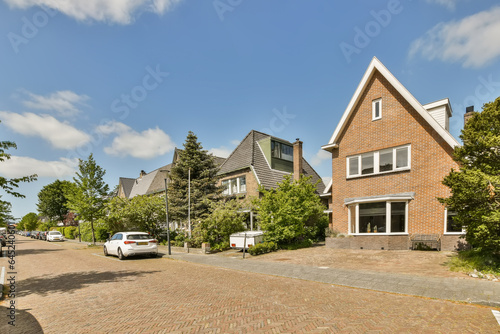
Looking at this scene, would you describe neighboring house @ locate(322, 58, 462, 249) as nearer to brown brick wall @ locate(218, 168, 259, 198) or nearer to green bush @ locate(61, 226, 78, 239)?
brown brick wall @ locate(218, 168, 259, 198)

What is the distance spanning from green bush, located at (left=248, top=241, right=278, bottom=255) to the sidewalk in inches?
137

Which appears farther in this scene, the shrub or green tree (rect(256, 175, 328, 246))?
the shrub

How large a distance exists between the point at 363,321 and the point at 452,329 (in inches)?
63.1

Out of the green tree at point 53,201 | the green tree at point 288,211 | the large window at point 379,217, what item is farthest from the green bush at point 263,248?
the green tree at point 53,201

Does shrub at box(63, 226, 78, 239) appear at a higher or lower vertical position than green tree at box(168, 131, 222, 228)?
lower

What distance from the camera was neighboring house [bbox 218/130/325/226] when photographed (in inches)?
969

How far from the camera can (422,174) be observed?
50.1ft

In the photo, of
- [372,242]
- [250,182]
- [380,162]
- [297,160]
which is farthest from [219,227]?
[380,162]

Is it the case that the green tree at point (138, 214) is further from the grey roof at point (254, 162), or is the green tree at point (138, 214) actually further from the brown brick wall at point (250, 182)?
the brown brick wall at point (250, 182)

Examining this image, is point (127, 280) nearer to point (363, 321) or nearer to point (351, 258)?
point (363, 321)

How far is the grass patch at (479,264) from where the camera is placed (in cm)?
900

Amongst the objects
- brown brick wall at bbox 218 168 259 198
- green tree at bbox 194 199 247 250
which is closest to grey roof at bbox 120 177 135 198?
brown brick wall at bbox 218 168 259 198

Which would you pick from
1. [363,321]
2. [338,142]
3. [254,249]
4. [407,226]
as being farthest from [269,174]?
[363,321]

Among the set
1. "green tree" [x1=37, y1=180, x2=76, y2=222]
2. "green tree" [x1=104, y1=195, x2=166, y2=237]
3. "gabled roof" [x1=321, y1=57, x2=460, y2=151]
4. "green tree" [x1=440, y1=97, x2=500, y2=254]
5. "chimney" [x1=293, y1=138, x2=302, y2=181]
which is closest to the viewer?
"green tree" [x1=440, y1=97, x2=500, y2=254]
